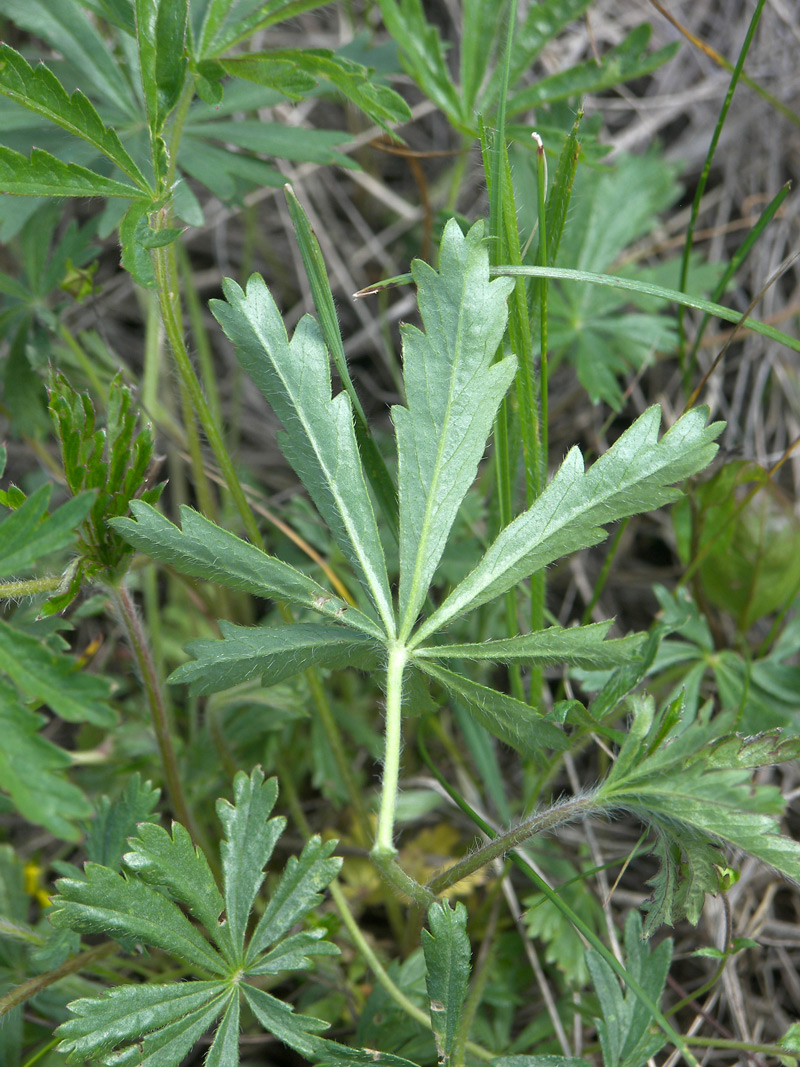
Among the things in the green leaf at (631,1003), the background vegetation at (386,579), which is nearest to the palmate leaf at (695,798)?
the background vegetation at (386,579)

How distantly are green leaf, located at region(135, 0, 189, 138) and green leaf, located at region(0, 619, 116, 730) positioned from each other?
3.01 feet

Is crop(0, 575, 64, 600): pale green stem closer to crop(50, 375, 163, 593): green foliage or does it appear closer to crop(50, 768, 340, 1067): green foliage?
crop(50, 375, 163, 593): green foliage

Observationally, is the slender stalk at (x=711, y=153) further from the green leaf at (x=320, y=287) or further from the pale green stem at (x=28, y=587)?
the pale green stem at (x=28, y=587)

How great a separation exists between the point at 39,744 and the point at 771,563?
1.98 metres

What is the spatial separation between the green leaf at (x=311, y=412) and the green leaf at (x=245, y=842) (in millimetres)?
410

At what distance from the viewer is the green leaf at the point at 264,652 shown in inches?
56.7

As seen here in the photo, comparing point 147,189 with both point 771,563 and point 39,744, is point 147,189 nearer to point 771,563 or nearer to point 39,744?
point 39,744

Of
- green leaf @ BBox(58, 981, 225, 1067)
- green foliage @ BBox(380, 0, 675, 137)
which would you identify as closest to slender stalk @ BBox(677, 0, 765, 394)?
green foliage @ BBox(380, 0, 675, 137)

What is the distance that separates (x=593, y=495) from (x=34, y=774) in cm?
98

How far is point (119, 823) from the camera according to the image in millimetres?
1710

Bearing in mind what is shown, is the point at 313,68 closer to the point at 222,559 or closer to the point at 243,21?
the point at 243,21

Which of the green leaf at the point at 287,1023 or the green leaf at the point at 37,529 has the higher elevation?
the green leaf at the point at 37,529

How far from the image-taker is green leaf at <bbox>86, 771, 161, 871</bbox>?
5.53ft

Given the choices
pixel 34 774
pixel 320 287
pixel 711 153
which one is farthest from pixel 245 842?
pixel 711 153
